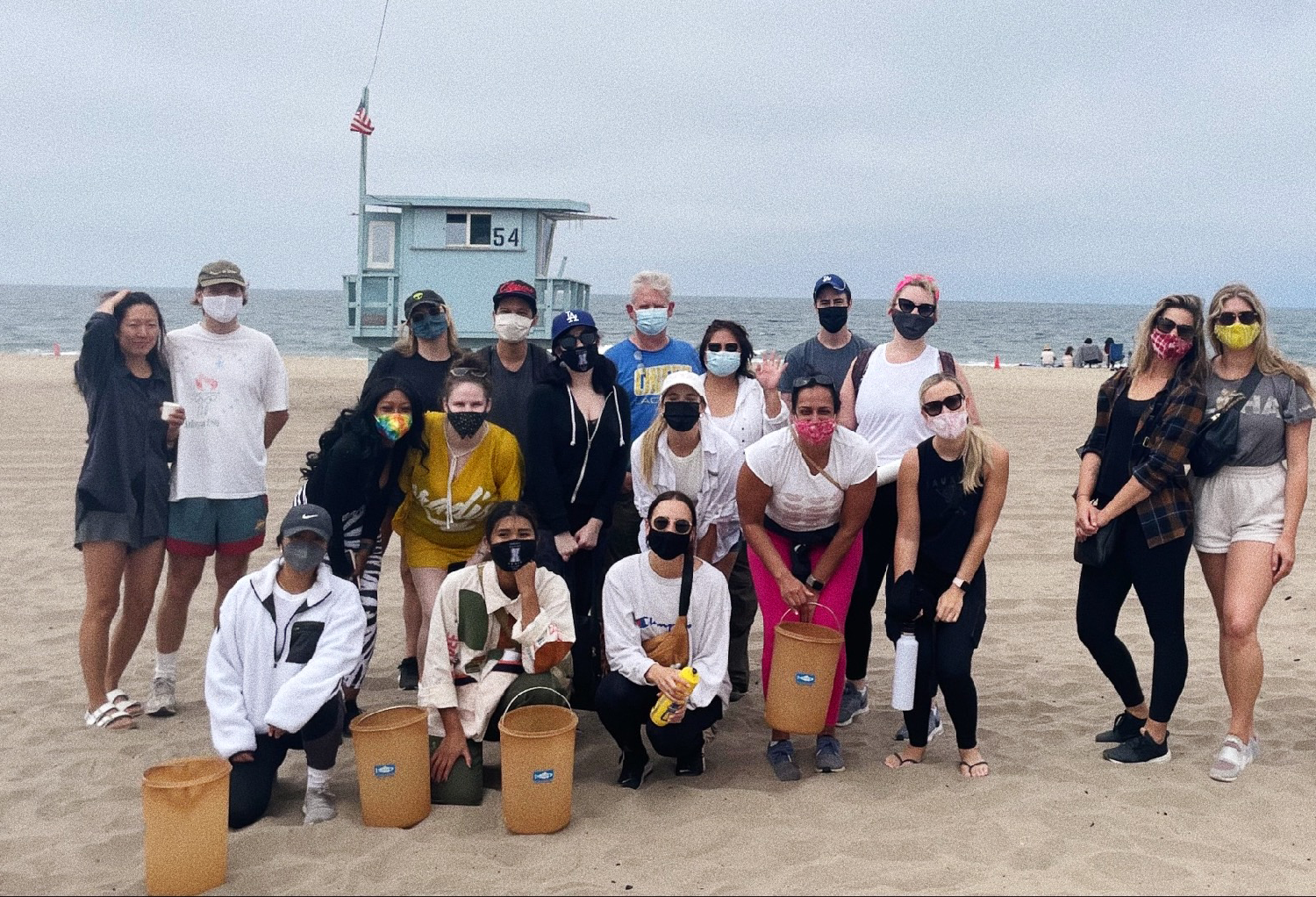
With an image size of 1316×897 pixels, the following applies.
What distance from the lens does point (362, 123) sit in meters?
18.5

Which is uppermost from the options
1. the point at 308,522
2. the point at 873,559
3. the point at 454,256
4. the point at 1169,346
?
the point at 454,256

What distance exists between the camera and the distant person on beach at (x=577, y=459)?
204 inches

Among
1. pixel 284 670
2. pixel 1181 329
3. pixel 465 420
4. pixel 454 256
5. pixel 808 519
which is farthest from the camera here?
pixel 454 256

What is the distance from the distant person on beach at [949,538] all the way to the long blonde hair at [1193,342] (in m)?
0.83

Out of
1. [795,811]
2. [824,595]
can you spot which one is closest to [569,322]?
[824,595]

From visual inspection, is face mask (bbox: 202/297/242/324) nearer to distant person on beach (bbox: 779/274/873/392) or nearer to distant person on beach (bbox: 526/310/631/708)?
distant person on beach (bbox: 526/310/631/708)

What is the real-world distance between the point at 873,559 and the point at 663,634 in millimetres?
1192

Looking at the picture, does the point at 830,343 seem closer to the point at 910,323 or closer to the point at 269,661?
the point at 910,323

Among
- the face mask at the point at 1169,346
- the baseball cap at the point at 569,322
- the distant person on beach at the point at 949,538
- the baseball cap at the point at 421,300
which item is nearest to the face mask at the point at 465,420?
the baseball cap at the point at 569,322

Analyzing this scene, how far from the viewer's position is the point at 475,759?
4.55 metres

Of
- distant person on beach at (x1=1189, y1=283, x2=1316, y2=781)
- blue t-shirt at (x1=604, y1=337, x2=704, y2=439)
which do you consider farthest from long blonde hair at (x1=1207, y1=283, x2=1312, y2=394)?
blue t-shirt at (x1=604, y1=337, x2=704, y2=439)

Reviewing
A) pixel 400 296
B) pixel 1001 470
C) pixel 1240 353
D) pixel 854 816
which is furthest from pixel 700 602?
pixel 400 296

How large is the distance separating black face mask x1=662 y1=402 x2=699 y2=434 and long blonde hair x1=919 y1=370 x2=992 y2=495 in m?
1.02

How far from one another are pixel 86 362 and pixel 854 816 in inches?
157
